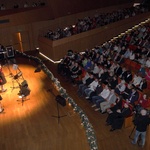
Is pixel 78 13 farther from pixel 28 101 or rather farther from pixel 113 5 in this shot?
pixel 28 101

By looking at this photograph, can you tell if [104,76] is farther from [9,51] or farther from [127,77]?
[9,51]

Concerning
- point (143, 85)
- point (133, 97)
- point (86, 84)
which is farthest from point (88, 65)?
point (133, 97)

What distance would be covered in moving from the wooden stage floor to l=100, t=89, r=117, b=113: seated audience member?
1.03ft

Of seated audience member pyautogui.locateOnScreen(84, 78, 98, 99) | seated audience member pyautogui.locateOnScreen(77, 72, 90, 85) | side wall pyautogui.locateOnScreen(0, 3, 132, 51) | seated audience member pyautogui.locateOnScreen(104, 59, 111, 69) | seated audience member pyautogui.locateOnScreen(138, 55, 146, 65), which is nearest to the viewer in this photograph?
seated audience member pyautogui.locateOnScreen(84, 78, 98, 99)

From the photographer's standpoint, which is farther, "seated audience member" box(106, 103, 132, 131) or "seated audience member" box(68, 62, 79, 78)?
"seated audience member" box(68, 62, 79, 78)

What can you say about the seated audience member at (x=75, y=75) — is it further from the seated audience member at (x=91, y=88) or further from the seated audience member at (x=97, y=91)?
the seated audience member at (x=97, y=91)

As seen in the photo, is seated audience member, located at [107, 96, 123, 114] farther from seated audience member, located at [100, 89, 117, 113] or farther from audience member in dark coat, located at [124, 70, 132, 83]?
audience member in dark coat, located at [124, 70, 132, 83]

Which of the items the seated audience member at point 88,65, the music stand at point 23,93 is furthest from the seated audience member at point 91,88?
the music stand at point 23,93

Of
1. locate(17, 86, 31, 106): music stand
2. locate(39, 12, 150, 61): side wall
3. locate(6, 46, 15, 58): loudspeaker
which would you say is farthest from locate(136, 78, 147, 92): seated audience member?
locate(6, 46, 15, 58): loudspeaker

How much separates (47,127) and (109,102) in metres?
2.45

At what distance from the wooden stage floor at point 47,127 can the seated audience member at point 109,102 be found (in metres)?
0.31

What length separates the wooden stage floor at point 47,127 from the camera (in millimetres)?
7469

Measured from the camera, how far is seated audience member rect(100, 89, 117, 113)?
343 inches

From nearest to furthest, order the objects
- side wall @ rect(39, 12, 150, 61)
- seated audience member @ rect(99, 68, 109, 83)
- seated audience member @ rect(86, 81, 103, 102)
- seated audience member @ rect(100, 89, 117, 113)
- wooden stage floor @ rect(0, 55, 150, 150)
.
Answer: wooden stage floor @ rect(0, 55, 150, 150) → seated audience member @ rect(100, 89, 117, 113) → seated audience member @ rect(86, 81, 103, 102) → seated audience member @ rect(99, 68, 109, 83) → side wall @ rect(39, 12, 150, 61)
